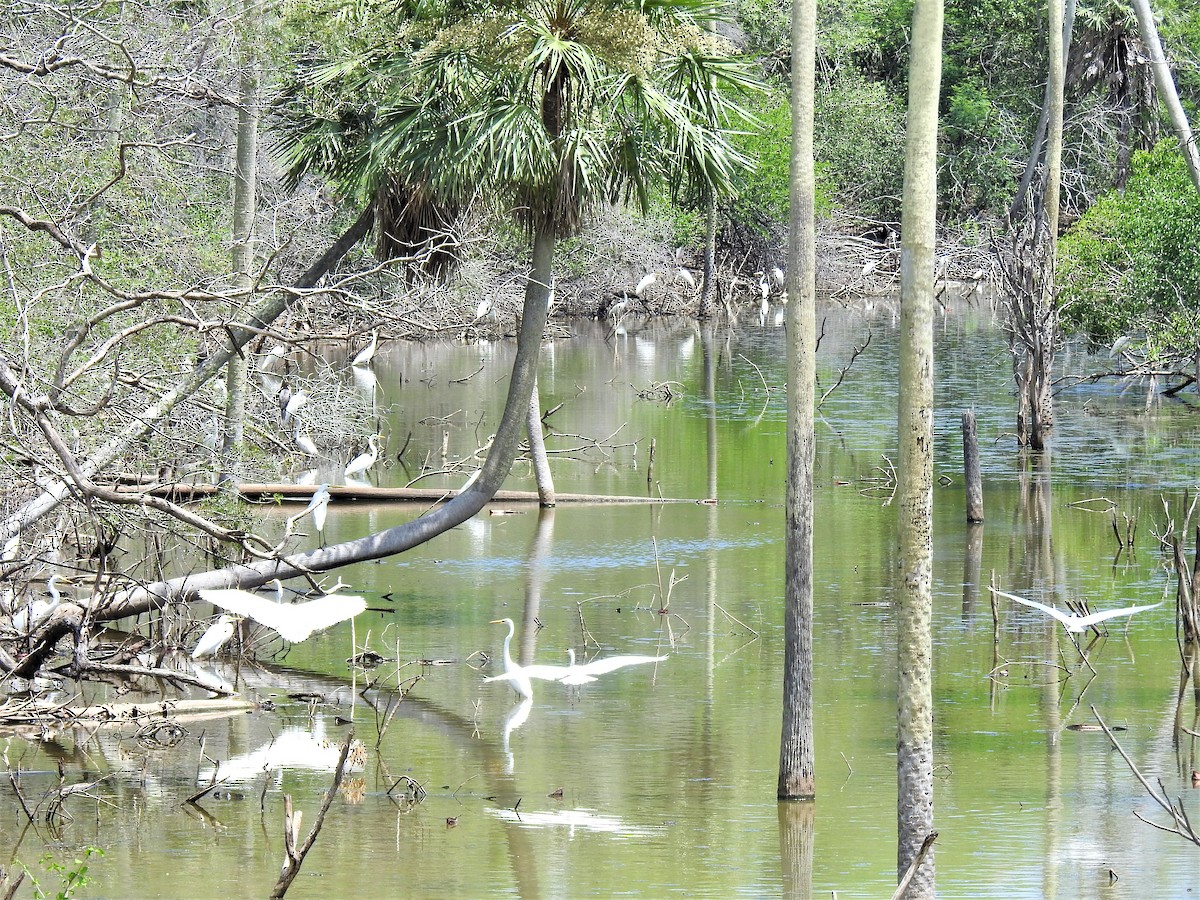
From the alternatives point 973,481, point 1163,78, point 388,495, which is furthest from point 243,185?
point 1163,78

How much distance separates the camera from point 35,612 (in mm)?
11352

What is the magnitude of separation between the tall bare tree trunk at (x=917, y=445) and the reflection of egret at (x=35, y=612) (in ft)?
17.9

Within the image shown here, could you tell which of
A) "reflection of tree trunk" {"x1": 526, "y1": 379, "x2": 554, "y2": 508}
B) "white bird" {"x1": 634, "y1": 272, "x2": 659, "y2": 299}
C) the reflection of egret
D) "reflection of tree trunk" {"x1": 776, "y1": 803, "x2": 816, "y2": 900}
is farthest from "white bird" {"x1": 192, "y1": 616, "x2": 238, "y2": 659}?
"white bird" {"x1": 634, "y1": 272, "x2": 659, "y2": 299}

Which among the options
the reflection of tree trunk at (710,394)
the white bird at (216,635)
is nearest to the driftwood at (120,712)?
the white bird at (216,635)

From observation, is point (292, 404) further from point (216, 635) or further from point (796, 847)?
point (796, 847)

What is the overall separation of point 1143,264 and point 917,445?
2046 centimetres

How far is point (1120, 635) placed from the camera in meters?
14.4

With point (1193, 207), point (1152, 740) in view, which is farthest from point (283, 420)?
point (1193, 207)

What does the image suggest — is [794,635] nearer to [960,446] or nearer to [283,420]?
[283,420]

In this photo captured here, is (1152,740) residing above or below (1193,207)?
below

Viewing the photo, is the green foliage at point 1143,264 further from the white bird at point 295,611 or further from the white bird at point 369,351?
the white bird at point 295,611

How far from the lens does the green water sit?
29.9 ft

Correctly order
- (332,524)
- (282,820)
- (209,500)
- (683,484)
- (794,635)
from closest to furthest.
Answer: (794,635) < (282,820) < (209,500) < (332,524) < (683,484)

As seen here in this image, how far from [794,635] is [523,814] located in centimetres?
204
